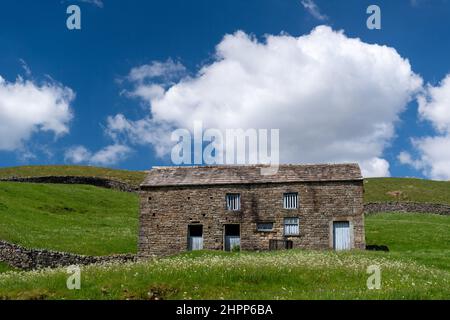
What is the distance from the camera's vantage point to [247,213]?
1700 inches

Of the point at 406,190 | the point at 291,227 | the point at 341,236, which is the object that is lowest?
the point at 341,236

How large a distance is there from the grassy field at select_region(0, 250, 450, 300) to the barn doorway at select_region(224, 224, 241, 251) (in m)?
21.8

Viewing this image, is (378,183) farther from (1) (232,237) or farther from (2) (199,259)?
(2) (199,259)

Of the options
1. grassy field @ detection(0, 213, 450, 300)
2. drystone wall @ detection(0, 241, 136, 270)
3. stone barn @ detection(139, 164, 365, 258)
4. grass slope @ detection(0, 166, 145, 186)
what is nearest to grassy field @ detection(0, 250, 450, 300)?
grassy field @ detection(0, 213, 450, 300)

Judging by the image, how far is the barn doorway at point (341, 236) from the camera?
41338mm

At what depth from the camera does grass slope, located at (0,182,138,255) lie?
142ft

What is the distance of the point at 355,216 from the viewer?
41469mm

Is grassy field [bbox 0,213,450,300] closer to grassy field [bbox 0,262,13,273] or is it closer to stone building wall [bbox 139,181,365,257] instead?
grassy field [bbox 0,262,13,273]

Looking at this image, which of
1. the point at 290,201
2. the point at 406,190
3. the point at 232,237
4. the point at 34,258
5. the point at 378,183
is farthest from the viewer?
the point at 378,183

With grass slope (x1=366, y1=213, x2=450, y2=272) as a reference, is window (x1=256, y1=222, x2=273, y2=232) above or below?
above

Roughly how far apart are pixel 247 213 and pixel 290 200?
12.4ft

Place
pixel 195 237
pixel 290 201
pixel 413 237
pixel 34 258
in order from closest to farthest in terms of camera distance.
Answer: pixel 34 258 → pixel 290 201 → pixel 195 237 → pixel 413 237

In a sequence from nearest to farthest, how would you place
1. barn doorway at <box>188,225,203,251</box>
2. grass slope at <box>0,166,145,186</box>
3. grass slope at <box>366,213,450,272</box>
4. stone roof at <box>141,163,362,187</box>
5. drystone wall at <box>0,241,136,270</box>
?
1. drystone wall at <box>0,241,136,270</box>
2. grass slope at <box>366,213,450,272</box>
3. stone roof at <box>141,163,362,187</box>
4. barn doorway at <box>188,225,203,251</box>
5. grass slope at <box>0,166,145,186</box>

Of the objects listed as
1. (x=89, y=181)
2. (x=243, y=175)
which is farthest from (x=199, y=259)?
(x=89, y=181)
